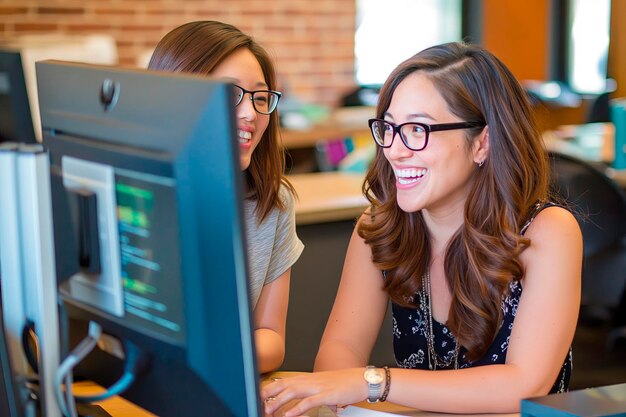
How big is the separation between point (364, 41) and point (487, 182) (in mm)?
5305

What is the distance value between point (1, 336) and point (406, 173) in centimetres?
80

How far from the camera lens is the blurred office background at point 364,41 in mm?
5242

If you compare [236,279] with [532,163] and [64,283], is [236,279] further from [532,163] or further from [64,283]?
[532,163]

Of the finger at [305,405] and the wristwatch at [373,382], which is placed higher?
the finger at [305,405]

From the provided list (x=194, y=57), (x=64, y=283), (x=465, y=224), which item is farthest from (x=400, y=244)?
(x=64, y=283)

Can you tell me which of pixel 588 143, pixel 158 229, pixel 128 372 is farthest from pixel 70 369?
pixel 588 143

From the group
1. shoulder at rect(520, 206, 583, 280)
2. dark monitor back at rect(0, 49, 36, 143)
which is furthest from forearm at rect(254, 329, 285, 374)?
dark monitor back at rect(0, 49, 36, 143)

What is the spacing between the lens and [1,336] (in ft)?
3.42

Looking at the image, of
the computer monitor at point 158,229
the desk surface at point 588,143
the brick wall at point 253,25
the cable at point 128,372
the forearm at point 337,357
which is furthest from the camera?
the brick wall at point 253,25

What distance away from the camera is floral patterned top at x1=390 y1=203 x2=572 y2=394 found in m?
1.65

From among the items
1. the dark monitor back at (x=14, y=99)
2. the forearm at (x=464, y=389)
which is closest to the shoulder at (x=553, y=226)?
the forearm at (x=464, y=389)

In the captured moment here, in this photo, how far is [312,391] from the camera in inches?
51.9

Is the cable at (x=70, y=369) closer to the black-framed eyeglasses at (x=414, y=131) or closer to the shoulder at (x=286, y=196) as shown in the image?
the black-framed eyeglasses at (x=414, y=131)

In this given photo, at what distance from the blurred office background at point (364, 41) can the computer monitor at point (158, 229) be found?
2812 mm
